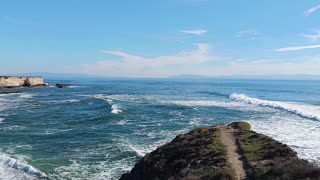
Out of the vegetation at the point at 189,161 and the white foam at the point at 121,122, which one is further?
the white foam at the point at 121,122

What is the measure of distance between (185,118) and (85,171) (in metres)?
23.6

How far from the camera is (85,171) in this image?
79.5ft

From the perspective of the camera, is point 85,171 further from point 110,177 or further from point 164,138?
point 164,138

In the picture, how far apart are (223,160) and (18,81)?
113 metres

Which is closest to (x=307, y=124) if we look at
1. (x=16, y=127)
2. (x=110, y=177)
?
(x=110, y=177)

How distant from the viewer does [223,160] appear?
691 inches

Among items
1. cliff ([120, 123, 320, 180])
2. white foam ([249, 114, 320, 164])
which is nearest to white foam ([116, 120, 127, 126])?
white foam ([249, 114, 320, 164])

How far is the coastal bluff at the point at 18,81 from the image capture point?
11394cm

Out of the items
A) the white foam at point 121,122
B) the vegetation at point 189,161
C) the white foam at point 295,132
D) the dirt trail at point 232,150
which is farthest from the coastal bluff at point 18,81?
the vegetation at point 189,161

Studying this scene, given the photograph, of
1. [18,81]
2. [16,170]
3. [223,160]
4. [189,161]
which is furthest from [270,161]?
[18,81]

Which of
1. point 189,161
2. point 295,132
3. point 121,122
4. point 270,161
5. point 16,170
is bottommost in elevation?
point 16,170

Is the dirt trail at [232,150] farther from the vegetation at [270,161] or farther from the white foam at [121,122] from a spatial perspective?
the white foam at [121,122]

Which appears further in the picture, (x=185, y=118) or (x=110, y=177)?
(x=185, y=118)

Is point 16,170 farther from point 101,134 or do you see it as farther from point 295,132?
point 295,132
